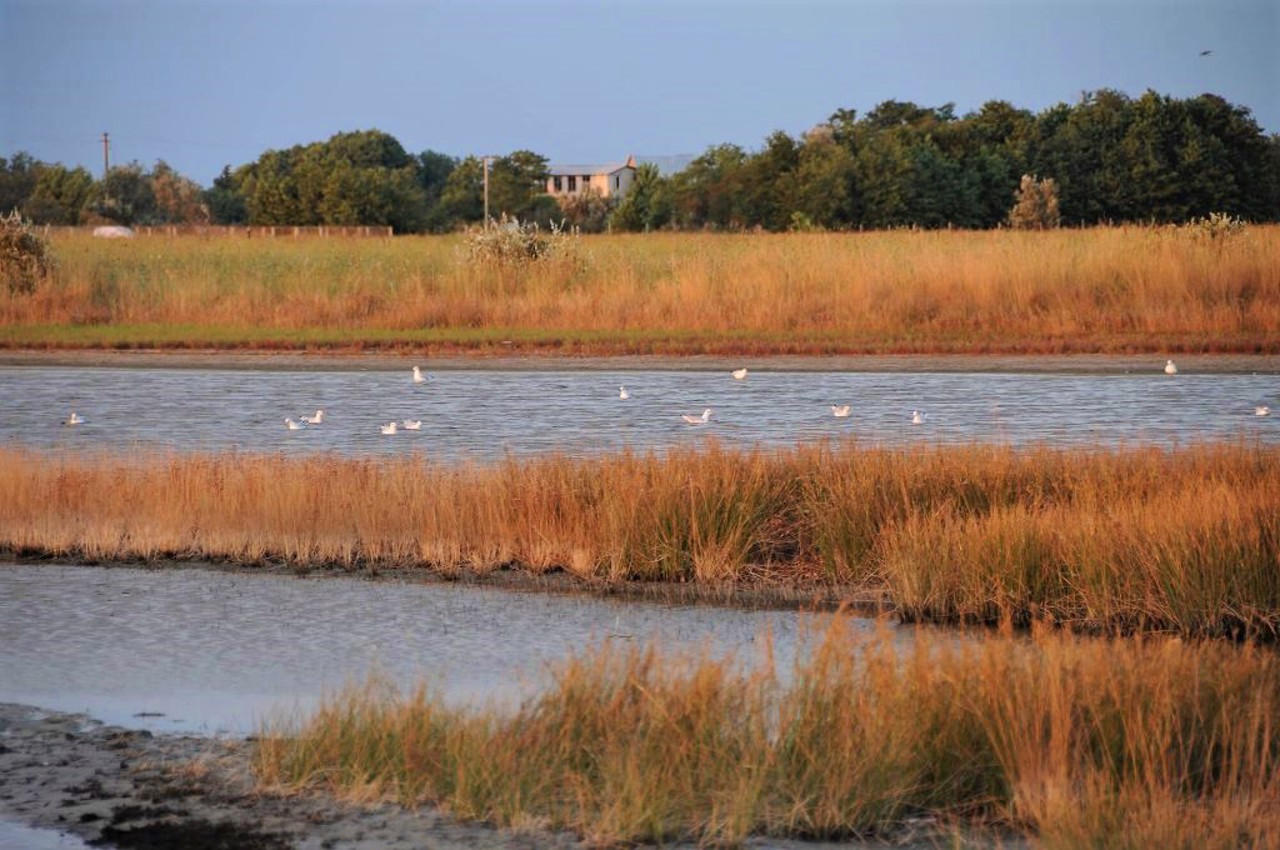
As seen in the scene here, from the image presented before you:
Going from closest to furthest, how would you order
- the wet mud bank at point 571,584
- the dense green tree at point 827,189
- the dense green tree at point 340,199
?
the wet mud bank at point 571,584, the dense green tree at point 827,189, the dense green tree at point 340,199

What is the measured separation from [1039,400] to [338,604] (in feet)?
39.5

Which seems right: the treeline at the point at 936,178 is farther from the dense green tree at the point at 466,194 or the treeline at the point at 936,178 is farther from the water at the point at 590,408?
the water at the point at 590,408

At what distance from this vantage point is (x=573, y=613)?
9.74 m

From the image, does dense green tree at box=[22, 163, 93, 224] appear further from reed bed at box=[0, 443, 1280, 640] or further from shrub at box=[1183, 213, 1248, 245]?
reed bed at box=[0, 443, 1280, 640]

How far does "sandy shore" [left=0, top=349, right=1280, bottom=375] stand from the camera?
81.6 ft

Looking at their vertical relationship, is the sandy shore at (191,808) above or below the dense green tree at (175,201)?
below

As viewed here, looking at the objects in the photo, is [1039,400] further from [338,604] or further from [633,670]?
[633,670]

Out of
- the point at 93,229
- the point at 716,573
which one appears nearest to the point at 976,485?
the point at 716,573

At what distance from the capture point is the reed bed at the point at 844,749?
5.91 metres

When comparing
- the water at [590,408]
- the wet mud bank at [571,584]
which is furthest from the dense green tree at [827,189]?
the wet mud bank at [571,584]

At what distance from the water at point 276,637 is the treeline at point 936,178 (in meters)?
56.8

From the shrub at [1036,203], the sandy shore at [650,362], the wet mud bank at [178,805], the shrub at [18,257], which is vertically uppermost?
the shrub at [1036,203]

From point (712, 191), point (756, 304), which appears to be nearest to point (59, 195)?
point (712, 191)

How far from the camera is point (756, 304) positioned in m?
31.0
